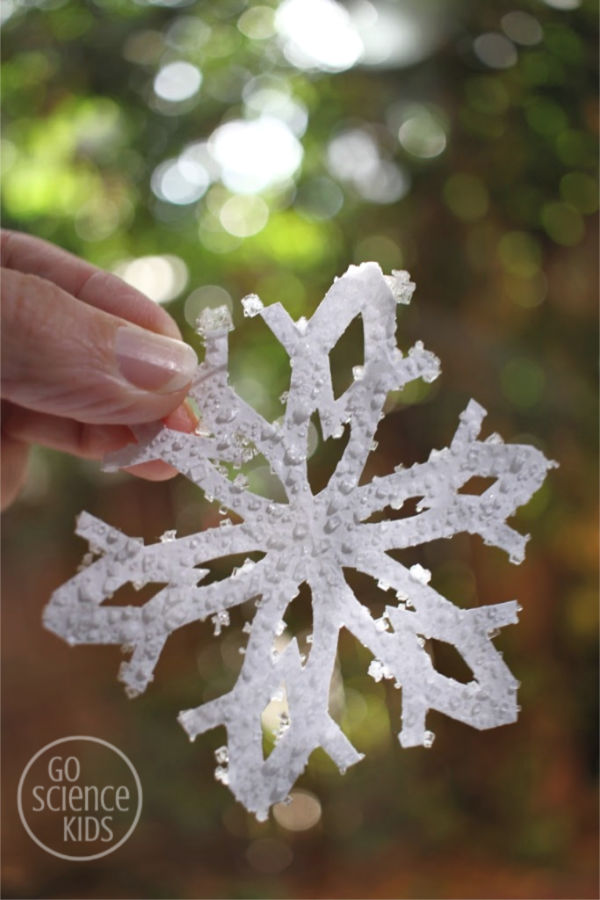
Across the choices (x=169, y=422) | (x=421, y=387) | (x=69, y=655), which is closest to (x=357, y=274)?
(x=169, y=422)

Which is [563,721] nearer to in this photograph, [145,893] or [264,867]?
[264,867]

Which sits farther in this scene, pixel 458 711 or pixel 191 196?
pixel 191 196

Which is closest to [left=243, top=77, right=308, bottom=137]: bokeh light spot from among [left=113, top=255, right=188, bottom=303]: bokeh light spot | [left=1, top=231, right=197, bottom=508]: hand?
[left=113, top=255, right=188, bottom=303]: bokeh light spot

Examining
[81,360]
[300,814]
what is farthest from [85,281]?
[300,814]

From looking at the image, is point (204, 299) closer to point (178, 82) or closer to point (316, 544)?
point (178, 82)

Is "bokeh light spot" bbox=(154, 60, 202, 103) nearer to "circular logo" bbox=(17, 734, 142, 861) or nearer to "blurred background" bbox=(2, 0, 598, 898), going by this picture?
"blurred background" bbox=(2, 0, 598, 898)

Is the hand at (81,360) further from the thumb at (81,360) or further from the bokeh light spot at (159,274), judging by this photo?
the bokeh light spot at (159,274)
